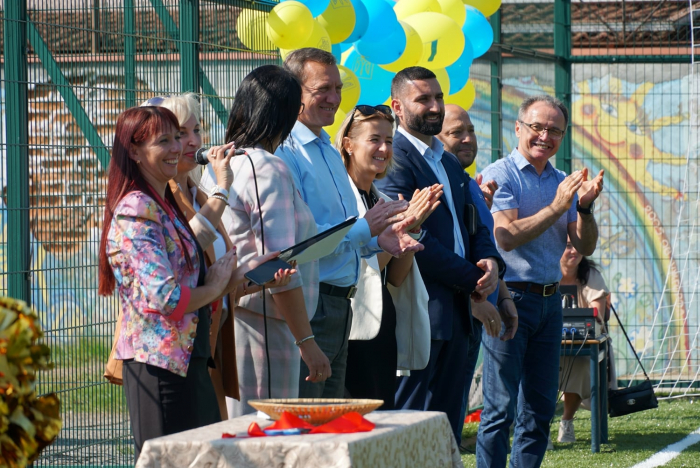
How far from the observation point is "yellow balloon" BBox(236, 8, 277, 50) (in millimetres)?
5004

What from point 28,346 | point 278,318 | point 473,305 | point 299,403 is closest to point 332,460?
point 299,403

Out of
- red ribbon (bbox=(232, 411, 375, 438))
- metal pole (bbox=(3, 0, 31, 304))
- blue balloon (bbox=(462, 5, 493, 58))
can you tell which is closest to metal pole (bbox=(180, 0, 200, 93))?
metal pole (bbox=(3, 0, 31, 304))

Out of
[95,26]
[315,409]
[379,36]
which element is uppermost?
[379,36]

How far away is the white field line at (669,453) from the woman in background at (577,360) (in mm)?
667

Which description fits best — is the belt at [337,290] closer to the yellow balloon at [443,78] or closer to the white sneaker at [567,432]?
the yellow balloon at [443,78]

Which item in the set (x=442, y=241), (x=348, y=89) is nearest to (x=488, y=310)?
(x=442, y=241)

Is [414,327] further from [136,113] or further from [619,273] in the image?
[619,273]

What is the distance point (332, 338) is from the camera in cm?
351

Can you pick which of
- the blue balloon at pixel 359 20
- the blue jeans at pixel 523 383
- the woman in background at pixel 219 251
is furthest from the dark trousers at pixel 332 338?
the blue balloon at pixel 359 20

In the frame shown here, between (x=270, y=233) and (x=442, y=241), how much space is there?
4.38ft

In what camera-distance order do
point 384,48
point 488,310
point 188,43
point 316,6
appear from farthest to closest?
Answer: point 384,48 < point 316,6 < point 188,43 < point 488,310

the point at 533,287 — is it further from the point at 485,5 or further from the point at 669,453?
the point at 485,5

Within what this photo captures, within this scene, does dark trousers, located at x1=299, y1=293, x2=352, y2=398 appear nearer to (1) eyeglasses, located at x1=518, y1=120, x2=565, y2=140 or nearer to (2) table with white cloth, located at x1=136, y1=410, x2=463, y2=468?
(2) table with white cloth, located at x1=136, y1=410, x2=463, y2=468

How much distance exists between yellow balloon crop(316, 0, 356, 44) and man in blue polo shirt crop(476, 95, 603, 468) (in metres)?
1.08
